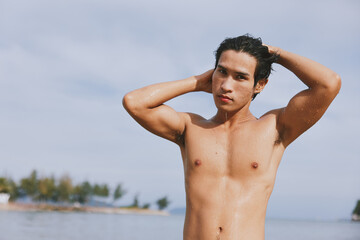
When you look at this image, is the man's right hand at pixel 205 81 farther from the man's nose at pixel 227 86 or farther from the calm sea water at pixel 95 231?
the calm sea water at pixel 95 231

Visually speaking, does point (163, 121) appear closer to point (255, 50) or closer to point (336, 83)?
point (255, 50)

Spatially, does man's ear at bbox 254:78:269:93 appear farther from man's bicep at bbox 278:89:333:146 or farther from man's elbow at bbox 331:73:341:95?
man's elbow at bbox 331:73:341:95

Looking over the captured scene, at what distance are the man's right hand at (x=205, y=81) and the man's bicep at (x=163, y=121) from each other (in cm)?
29

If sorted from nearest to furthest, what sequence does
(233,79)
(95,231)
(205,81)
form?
1. (233,79)
2. (205,81)
3. (95,231)

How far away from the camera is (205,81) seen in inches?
135

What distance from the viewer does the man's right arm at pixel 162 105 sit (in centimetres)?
326

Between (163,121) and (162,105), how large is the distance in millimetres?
141

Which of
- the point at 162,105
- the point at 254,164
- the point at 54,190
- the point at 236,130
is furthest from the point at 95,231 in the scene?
the point at 54,190

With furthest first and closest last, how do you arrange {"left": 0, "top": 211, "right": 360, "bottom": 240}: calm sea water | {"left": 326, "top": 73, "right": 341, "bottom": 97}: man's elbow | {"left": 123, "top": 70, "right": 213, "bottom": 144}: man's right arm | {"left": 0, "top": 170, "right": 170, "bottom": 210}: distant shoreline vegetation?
1. {"left": 0, "top": 170, "right": 170, "bottom": 210}: distant shoreline vegetation
2. {"left": 0, "top": 211, "right": 360, "bottom": 240}: calm sea water
3. {"left": 123, "top": 70, "right": 213, "bottom": 144}: man's right arm
4. {"left": 326, "top": 73, "right": 341, "bottom": 97}: man's elbow

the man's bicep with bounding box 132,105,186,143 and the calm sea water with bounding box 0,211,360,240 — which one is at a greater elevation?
the man's bicep with bounding box 132,105,186,143

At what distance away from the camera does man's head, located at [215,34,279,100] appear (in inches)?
125

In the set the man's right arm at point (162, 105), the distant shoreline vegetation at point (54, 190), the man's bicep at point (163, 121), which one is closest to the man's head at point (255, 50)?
the man's right arm at point (162, 105)

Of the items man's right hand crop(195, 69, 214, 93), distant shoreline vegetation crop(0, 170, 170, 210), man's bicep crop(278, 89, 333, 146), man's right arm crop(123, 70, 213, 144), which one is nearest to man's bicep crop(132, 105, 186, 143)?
man's right arm crop(123, 70, 213, 144)

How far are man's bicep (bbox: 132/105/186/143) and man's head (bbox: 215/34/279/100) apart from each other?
A: 61 centimetres
